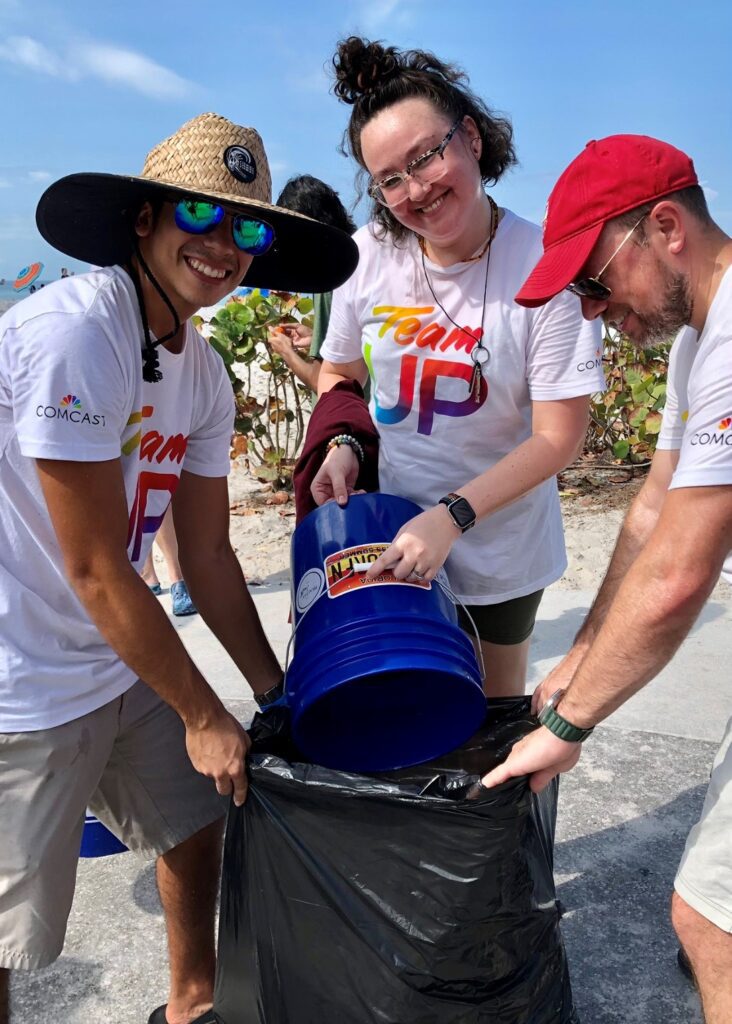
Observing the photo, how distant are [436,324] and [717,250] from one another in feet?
2.28

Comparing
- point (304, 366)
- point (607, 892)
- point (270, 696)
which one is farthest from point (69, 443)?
point (304, 366)

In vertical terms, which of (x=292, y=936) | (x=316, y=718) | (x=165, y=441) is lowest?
(x=292, y=936)

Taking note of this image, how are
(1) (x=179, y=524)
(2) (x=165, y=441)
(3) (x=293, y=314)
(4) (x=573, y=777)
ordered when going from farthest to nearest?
(3) (x=293, y=314), (4) (x=573, y=777), (1) (x=179, y=524), (2) (x=165, y=441)

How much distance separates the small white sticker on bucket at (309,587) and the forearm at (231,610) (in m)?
0.29

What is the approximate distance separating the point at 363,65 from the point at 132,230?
0.65 m

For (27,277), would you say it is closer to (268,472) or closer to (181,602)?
(181,602)

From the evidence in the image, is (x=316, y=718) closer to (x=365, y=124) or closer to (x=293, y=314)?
(x=365, y=124)

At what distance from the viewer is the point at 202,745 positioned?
164 cm

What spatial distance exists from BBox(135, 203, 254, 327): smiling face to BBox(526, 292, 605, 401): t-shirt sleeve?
692mm

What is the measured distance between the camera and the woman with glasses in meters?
1.95

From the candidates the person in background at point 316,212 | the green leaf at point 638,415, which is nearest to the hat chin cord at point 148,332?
the person in background at point 316,212

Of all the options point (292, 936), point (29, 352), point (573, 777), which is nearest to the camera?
point (29, 352)

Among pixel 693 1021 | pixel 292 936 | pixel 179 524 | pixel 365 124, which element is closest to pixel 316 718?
pixel 292 936

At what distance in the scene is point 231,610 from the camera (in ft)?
6.89
